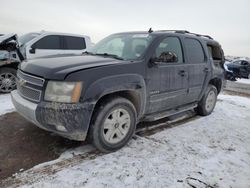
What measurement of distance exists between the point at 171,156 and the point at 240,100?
5.65 m

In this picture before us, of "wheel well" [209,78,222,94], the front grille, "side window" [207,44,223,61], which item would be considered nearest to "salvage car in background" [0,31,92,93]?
the front grille

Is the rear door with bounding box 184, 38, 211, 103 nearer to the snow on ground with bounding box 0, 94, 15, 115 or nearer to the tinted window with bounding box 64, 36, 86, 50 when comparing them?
the snow on ground with bounding box 0, 94, 15, 115

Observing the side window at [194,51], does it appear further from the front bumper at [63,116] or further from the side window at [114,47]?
the front bumper at [63,116]

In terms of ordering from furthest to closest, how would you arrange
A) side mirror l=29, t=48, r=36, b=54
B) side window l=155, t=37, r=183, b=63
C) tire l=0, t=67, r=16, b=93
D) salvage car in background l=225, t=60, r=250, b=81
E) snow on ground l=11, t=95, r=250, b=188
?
salvage car in background l=225, t=60, r=250, b=81
side mirror l=29, t=48, r=36, b=54
tire l=0, t=67, r=16, b=93
side window l=155, t=37, r=183, b=63
snow on ground l=11, t=95, r=250, b=188

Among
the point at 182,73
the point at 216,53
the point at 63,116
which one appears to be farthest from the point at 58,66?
the point at 216,53

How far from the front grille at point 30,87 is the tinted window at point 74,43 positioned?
506cm

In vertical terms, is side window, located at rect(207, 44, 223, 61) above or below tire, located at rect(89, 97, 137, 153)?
above

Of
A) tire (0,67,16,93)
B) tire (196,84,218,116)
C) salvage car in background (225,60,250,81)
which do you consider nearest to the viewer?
tire (196,84,218,116)

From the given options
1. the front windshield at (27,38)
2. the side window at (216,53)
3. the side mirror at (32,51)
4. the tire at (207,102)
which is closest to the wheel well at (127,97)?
the tire at (207,102)

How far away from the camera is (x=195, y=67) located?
4.87m

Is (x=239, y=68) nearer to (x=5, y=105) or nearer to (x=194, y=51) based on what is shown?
(x=194, y=51)

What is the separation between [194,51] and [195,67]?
0.38 m

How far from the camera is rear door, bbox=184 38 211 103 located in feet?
15.6

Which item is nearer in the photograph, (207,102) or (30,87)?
(30,87)
